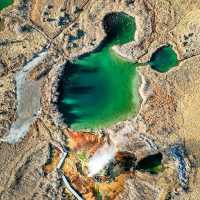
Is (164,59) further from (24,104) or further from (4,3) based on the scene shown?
(4,3)

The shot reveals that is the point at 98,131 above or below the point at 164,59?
below

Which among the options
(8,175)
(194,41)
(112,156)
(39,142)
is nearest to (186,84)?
(194,41)

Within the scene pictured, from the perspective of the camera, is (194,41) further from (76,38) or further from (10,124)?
(10,124)

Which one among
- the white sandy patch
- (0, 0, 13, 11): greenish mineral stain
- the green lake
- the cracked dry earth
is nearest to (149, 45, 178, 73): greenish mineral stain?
the green lake

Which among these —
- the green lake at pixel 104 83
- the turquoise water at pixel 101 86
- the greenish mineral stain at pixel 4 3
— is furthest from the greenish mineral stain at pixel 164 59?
the greenish mineral stain at pixel 4 3

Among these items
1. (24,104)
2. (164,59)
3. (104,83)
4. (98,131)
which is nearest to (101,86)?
(104,83)

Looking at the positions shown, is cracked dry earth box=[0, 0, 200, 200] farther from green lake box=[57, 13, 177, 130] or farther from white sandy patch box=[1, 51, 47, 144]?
green lake box=[57, 13, 177, 130]
